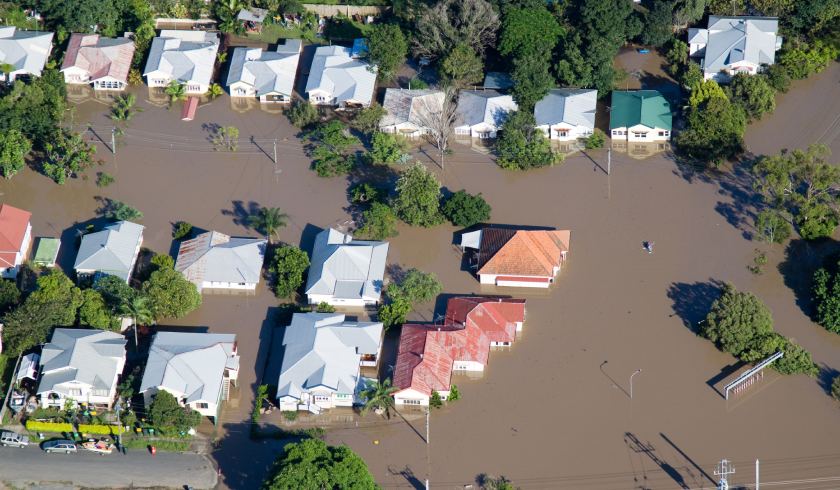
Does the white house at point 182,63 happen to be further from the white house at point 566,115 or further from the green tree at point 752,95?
the green tree at point 752,95

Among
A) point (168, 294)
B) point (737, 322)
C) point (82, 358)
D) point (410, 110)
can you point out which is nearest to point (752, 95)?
point (737, 322)

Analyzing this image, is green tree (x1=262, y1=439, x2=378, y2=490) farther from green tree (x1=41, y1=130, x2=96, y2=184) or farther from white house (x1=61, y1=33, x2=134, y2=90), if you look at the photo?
white house (x1=61, y1=33, x2=134, y2=90)

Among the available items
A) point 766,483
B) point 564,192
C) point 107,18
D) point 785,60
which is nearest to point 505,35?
point 564,192

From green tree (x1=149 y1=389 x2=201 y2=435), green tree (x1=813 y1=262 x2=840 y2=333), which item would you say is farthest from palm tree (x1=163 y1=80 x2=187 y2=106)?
green tree (x1=813 y1=262 x2=840 y2=333)

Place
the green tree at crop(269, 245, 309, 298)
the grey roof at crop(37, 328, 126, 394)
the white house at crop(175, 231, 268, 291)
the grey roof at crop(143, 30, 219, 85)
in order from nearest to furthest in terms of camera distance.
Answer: the grey roof at crop(37, 328, 126, 394) → the green tree at crop(269, 245, 309, 298) → the white house at crop(175, 231, 268, 291) → the grey roof at crop(143, 30, 219, 85)

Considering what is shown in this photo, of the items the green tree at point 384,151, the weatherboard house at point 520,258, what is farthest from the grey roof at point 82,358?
the weatherboard house at point 520,258

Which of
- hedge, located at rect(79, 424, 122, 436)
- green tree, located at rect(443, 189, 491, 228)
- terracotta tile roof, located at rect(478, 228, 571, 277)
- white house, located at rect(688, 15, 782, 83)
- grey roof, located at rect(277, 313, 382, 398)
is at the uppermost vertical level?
white house, located at rect(688, 15, 782, 83)

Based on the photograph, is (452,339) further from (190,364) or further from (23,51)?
(23,51)
